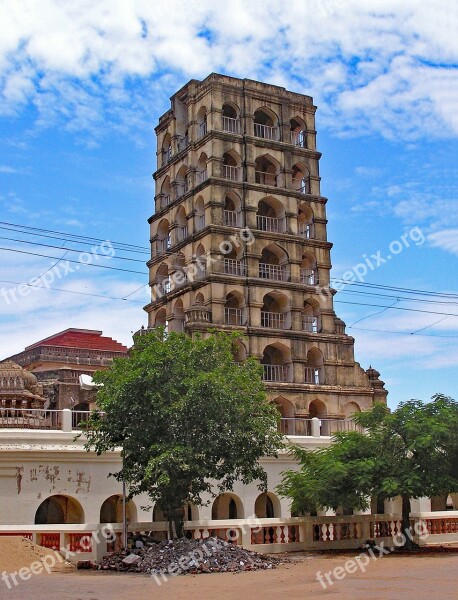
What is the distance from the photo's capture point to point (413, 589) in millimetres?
14836

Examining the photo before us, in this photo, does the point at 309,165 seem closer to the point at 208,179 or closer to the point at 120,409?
the point at 208,179

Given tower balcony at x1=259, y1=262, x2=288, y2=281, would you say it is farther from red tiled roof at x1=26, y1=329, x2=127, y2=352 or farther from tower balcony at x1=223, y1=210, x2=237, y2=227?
red tiled roof at x1=26, y1=329, x2=127, y2=352

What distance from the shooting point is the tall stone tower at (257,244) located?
39.0m

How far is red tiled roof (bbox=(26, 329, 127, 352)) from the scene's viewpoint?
5072 centimetres

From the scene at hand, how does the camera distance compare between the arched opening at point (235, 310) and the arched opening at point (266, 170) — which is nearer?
the arched opening at point (235, 310)

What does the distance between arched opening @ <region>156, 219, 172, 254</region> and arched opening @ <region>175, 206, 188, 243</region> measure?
1.55 m

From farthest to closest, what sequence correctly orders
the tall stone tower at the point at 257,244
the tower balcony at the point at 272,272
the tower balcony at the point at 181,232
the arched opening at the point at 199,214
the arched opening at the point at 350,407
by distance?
the tower balcony at the point at 181,232
the arched opening at the point at 199,214
the tower balcony at the point at 272,272
the arched opening at the point at 350,407
the tall stone tower at the point at 257,244

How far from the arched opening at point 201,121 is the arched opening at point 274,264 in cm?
709

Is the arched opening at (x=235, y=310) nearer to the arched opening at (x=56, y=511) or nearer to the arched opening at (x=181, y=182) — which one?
the arched opening at (x=181, y=182)

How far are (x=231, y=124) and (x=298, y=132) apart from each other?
451cm

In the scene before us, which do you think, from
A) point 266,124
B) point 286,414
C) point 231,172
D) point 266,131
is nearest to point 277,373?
point 286,414

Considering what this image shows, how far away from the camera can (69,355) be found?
160ft

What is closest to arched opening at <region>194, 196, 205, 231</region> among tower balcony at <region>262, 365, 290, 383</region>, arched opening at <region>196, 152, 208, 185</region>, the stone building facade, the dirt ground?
arched opening at <region>196, 152, 208, 185</region>

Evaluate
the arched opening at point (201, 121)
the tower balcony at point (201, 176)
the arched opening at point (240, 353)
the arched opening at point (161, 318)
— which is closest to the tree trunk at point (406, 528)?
the arched opening at point (240, 353)
